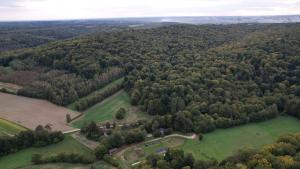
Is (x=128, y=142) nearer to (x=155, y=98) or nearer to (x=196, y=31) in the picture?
(x=155, y=98)

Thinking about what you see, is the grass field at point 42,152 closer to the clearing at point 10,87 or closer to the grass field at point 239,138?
the grass field at point 239,138

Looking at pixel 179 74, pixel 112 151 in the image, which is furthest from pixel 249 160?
pixel 179 74

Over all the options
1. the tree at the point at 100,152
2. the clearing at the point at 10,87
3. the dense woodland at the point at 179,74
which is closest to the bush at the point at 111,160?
the tree at the point at 100,152

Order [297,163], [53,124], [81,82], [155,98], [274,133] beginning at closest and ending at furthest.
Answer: [297,163], [274,133], [53,124], [155,98], [81,82]

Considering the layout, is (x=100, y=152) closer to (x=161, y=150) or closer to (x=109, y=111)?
(x=161, y=150)

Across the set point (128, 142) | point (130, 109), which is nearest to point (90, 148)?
point (128, 142)

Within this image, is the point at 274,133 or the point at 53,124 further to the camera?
the point at 53,124
